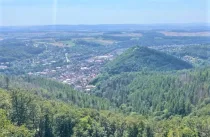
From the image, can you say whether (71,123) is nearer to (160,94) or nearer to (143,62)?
(160,94)

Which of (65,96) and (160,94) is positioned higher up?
(65,96)

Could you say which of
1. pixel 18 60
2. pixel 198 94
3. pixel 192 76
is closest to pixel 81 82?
pixel 192 76

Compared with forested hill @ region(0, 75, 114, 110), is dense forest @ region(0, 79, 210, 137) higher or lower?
higher

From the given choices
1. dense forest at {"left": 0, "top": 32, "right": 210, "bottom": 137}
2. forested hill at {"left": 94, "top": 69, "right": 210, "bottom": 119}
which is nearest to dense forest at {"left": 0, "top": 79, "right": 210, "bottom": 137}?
dense forest at {"left": 0, "top": 32, "right": 210, "bottom": 137}

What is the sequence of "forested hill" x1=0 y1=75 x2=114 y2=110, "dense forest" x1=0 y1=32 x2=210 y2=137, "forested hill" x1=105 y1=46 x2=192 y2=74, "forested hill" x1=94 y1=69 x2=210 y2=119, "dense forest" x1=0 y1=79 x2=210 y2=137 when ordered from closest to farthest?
"dense forest" x1=0 y1=79 x2=210 y2=137 < "dense forest" x1=0 y1=32 x2=210 y2=137 < "forested hill" x1=0 y1=75 x2=114 y2=110 < "forested hill" x1=94 y1=69 x2=210 y2=119 < "forested hill" x1=105 y1=46 x2=192 y2=74

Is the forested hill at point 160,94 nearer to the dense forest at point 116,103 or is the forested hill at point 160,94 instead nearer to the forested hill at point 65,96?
the dense forest at point 116,103

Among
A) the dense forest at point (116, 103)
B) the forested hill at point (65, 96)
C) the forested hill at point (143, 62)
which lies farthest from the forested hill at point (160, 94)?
the forested hill at point (143, 62)

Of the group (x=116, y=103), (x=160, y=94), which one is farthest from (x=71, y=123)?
(x=160, y=94)

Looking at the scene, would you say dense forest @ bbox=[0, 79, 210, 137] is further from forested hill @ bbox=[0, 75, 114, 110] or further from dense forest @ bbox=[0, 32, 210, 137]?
forested hill @ bbox=[0, 75, 114, 110]

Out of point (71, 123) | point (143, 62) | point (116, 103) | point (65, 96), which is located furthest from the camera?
point (143, 62)

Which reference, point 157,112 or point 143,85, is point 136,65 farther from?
point 157,112
